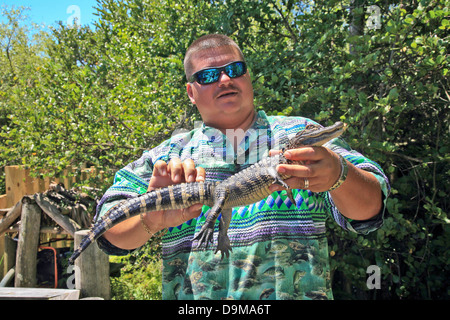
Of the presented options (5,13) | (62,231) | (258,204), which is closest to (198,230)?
(258,204)

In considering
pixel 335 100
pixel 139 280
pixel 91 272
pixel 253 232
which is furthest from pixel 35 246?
pixel 253 232

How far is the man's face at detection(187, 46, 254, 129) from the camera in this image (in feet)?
7.78

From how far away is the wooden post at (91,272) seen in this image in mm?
5453

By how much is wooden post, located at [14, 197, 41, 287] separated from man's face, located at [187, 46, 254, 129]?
529cm

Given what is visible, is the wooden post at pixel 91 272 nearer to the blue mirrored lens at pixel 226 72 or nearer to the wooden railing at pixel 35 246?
the wooden railing at pixel 35 246

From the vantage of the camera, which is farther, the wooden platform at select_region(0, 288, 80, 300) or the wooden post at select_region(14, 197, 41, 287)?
the wooden post at select_region(14, 197, 41, 287)

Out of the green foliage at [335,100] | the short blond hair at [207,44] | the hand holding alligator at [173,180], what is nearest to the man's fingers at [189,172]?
the hand holding alligator at [173,180]

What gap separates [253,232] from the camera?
2.25 metres

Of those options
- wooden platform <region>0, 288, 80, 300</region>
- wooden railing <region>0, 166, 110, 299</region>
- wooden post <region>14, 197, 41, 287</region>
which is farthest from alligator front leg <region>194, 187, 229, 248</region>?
wooden post <region>14, 197, 41, 287</region>

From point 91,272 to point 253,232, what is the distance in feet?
13.3

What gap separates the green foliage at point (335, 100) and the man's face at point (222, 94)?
158cm

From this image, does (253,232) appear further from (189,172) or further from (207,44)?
(207,44)

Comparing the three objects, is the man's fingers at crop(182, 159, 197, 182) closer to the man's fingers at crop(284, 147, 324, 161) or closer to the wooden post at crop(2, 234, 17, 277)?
the man's fingers at crop(284, 147, 324, 161)
